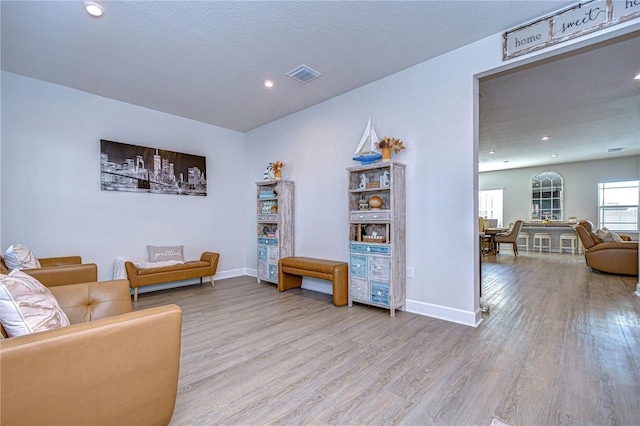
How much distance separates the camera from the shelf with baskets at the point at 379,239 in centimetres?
342

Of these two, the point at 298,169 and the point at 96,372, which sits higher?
the point at 298,169

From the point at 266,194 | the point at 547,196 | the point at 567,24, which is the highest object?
the point at 567,24

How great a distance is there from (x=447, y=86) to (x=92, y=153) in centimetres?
500

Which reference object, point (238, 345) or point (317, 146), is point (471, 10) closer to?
point (317, 146)

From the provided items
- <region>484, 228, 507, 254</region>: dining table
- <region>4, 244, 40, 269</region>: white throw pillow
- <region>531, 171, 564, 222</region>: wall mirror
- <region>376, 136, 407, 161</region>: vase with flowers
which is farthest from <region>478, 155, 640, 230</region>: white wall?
<region>4, 244, 40, 269</region>: white throw pillow

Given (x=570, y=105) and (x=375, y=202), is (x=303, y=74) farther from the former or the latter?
(x=570, y=105)

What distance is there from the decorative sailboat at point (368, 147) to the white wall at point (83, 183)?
3.24 m

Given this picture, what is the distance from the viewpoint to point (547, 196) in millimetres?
9688

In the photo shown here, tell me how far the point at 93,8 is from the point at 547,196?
12.2m

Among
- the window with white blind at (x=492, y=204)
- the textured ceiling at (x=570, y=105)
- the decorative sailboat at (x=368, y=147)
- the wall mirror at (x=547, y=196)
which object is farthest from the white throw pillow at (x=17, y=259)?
the wall mirror at (x=547, y=196)

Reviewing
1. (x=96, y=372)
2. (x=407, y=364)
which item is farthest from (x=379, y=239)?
(x=96, y=372)

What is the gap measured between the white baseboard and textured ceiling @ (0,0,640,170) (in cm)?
292

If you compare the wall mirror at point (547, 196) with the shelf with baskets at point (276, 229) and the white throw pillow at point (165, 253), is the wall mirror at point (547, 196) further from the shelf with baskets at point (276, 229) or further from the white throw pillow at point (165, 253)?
the white throw pillow at point (165, 253)

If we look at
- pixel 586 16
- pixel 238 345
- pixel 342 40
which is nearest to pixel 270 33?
pixel 342 40
